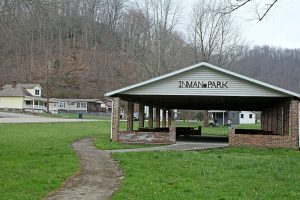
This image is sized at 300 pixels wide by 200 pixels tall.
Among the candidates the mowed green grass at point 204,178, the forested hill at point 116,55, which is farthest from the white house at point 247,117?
the mowed green grass at point 204,178

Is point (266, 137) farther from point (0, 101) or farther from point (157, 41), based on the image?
point (0, 101)

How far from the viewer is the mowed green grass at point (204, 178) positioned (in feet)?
29.6

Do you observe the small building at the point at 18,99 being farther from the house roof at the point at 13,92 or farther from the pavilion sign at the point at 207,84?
the pavilion sign at the point at 207,84

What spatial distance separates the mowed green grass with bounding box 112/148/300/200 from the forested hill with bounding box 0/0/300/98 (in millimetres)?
31004

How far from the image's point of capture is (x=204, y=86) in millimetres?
22125

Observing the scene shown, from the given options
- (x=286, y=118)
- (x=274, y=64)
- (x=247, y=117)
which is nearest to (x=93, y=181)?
(x=286, y=118)

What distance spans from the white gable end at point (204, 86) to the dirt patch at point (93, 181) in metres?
7.58

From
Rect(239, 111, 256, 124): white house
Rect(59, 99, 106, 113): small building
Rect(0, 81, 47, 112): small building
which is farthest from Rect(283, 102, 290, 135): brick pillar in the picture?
Rect(59, 99, 106, 113): small building

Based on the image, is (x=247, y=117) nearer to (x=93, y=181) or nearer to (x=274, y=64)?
(x=274, y=64)

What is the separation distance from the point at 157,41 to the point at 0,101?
35.3m

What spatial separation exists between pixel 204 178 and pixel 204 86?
11375 mm

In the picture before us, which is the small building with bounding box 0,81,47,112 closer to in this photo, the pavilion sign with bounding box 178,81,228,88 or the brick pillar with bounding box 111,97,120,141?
the brick pillar with bounding box 111,97,120,141

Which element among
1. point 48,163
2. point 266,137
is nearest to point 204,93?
point 266,137

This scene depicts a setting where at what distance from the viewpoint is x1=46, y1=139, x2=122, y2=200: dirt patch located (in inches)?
349
